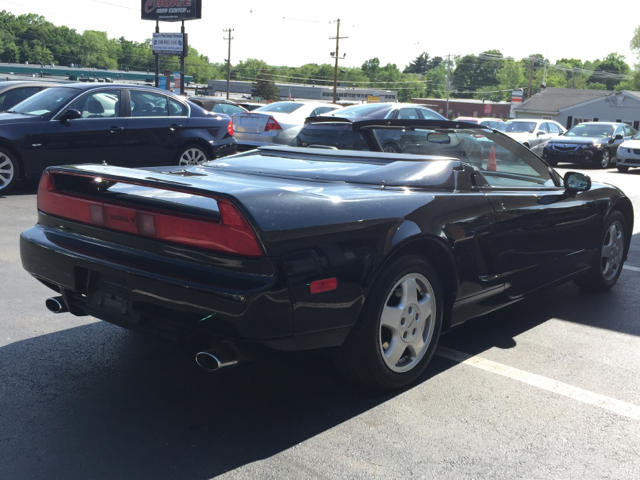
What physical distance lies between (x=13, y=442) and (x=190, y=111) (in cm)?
881

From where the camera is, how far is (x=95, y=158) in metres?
10.1

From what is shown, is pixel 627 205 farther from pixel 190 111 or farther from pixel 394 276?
pixel 190 111

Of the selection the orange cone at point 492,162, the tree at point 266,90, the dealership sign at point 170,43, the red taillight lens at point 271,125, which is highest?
the dealership sign at point 170,43

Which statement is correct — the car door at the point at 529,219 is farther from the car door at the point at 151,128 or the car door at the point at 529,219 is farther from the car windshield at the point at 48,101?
the car windshield at the point at 48,101

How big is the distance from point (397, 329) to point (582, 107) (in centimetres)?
8543

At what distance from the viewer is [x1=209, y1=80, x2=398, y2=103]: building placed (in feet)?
395

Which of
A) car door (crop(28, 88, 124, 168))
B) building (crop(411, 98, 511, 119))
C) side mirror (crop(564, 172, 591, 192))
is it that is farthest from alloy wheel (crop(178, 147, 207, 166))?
building (crop(411, 98, 511, 119))

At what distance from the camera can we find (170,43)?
38.9 m

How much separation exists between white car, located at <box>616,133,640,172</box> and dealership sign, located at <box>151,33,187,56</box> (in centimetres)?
2499

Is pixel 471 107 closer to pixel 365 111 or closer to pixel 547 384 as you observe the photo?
pixel 365 111

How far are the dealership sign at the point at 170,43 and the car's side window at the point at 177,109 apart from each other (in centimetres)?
2828

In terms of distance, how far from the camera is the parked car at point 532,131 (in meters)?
22.6

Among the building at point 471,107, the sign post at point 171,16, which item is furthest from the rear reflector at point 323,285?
the building at point 471,107

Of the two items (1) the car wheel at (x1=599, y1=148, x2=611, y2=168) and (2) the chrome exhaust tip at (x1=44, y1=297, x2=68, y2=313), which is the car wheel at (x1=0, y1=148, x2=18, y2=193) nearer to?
(2) the chrome exhaust tip at (x1=44, y1=297, x2=68, y2=313)
